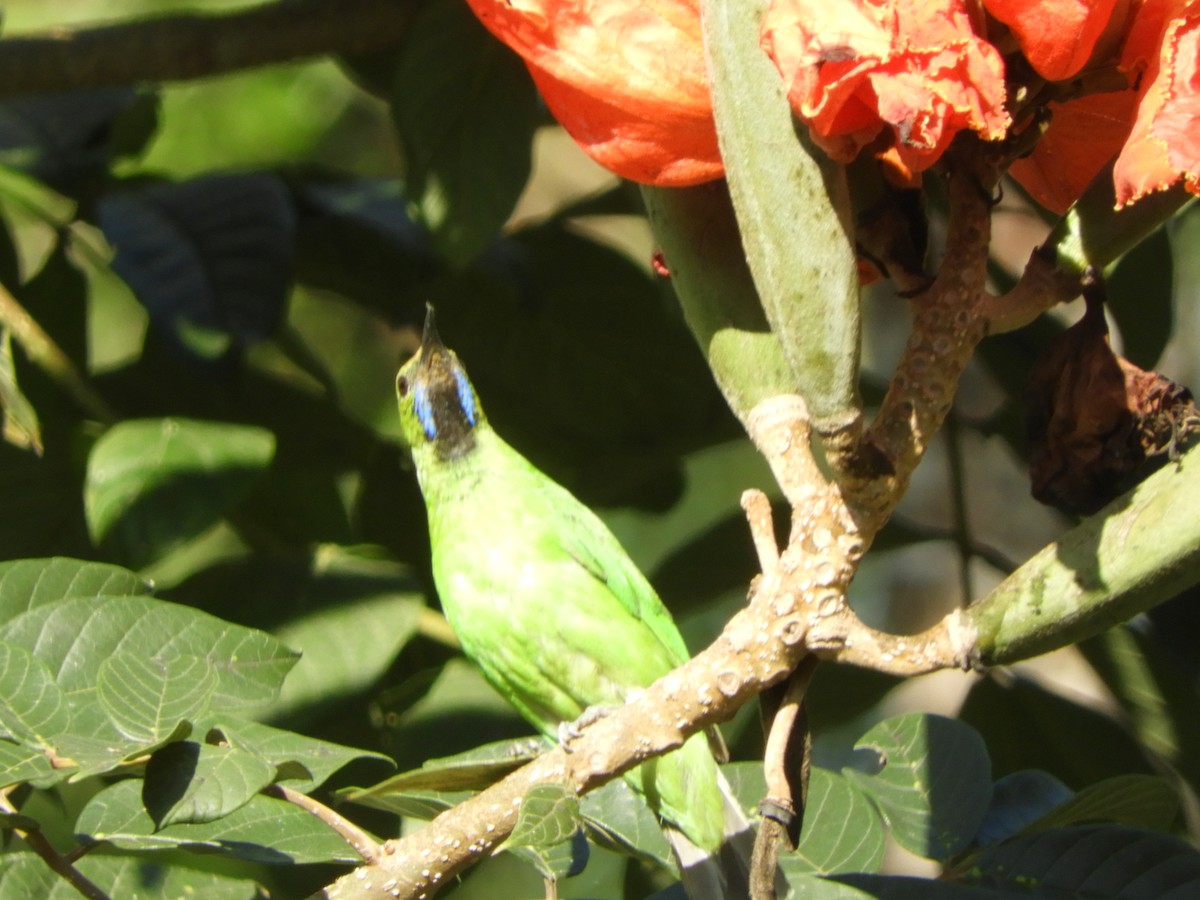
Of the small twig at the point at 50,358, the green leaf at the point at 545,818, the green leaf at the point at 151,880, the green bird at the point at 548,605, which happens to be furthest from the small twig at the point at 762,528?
the small twig at the point at 50,358

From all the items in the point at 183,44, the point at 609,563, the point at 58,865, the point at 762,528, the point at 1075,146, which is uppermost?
the point at 1075,146

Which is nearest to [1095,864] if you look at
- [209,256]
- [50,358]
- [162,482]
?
[162,482]

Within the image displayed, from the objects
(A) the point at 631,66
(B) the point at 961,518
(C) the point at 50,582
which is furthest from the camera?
(B) the point at 961,518

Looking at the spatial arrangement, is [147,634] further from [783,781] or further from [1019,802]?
[1019,802]

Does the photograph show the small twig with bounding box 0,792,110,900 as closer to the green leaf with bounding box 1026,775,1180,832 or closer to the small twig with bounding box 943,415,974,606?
the green leaf with bounding box 1026,775,1180,832

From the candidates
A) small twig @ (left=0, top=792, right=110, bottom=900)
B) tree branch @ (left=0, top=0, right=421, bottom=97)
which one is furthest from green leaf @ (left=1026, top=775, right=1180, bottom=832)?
tree branch @ (left=0, top=0, right=421, bottom=97)

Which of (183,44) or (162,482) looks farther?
(183,44)
